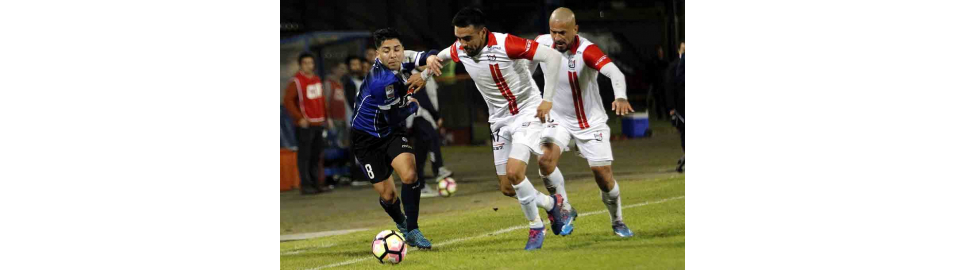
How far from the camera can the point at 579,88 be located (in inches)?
263

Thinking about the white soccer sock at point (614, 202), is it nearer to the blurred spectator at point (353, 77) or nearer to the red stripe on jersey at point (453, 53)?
the red stripe on jersey at point (453, 53)

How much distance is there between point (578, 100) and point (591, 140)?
10.8 inches

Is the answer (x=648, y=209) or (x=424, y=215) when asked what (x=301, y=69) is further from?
(x=648, y=209)

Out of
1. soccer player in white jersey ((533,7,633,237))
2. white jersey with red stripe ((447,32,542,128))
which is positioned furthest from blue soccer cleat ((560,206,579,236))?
white jersey with red stripe ((447,32,542,128))

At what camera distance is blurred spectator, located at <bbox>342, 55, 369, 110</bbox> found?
715 cm

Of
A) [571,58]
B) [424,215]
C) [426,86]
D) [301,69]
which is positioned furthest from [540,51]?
[301,69]

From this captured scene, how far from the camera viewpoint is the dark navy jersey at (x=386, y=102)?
6793 mm

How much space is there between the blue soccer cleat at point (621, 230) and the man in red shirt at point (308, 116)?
221cm

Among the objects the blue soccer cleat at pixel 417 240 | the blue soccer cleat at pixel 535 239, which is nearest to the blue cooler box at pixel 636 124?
the blue soccer cleat at pixel 535 239

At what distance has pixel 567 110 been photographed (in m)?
6.72

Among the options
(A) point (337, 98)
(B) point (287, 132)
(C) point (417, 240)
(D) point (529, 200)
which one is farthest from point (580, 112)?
(B) point (287, 132)

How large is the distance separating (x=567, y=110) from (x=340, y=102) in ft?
5.53

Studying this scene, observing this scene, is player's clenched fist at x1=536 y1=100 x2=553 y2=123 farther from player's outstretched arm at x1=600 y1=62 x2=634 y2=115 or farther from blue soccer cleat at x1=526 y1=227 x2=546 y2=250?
blue soccer cleat at x1=526 y1=227 x2=546 y2=250

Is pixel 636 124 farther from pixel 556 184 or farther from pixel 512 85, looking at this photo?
pixel 512 85
